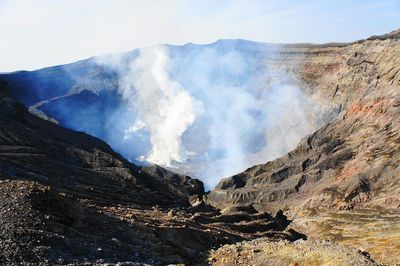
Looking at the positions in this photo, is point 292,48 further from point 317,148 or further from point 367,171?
point 367,171

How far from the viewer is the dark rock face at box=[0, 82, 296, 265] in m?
26.9

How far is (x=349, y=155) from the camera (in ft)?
420

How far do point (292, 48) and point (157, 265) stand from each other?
16760 cm

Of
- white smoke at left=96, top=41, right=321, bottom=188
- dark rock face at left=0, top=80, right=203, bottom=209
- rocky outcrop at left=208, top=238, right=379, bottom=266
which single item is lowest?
rocky outcrop at left=208, top=238, right=379, bottom=266

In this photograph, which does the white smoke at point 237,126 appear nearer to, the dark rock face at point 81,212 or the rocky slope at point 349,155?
the rocky slope at point 349,155

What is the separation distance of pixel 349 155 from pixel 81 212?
103 metres

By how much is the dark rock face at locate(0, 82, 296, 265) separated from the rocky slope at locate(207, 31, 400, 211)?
20405 millimetres

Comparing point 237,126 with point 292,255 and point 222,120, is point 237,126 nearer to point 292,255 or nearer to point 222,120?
point 222,120

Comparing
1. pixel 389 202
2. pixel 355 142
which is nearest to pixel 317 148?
pixel 355 142

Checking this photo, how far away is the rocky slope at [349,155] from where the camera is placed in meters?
115

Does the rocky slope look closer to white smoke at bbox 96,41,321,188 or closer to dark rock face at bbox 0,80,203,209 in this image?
white smoke at bbox 96,41,321,188

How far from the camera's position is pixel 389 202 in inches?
4208

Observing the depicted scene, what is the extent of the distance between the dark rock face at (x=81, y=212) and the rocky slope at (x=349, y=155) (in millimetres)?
20405

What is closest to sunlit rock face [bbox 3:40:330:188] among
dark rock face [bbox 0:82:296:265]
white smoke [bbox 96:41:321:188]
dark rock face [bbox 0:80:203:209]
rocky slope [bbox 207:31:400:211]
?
white smoke [bbox 96:41:321:188]
